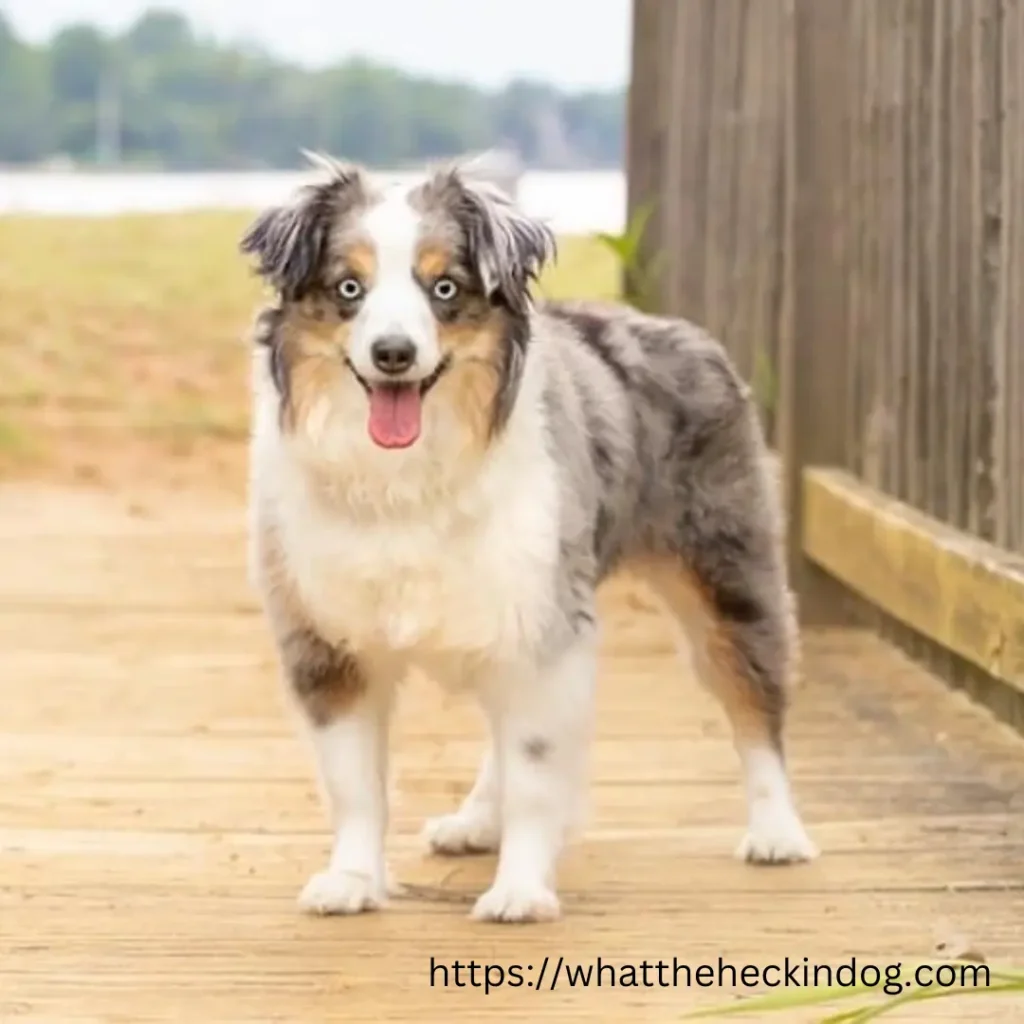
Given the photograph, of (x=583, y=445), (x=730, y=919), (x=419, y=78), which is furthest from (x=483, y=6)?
(x=730, y=919)

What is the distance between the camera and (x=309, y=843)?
4246mm

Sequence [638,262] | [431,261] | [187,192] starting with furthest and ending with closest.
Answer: [187,192] < [638,262] < [431,261]

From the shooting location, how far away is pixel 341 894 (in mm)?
3738

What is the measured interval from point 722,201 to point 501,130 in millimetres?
2667

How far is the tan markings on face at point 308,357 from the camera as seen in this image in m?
3.59

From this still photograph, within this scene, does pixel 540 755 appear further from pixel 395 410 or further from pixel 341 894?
pixel 395 410

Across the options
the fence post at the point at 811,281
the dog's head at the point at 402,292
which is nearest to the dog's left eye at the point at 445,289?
the dog's head at the point at 402,292

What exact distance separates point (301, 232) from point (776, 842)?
1.40m

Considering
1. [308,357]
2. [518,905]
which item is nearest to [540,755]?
[518,905]

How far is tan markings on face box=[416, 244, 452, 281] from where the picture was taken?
140 inches

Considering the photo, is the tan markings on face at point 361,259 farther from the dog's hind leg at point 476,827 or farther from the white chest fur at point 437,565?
the dog's hind leg at point 476,827

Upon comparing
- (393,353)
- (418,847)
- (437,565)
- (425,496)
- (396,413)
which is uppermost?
(393,353)

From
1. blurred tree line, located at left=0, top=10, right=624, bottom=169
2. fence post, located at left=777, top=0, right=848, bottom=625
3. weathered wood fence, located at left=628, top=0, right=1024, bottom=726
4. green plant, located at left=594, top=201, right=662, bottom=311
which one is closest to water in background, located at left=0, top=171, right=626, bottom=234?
blurred tree line, located at left=0, top=10, right=624, bottom=169

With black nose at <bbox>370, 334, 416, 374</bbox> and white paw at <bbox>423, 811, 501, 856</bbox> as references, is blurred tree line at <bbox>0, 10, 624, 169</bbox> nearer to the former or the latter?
white paw at <bbox>423, 811, 501, 856</bbox>
